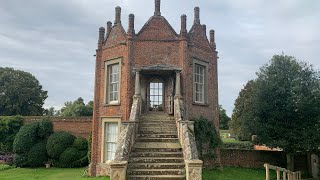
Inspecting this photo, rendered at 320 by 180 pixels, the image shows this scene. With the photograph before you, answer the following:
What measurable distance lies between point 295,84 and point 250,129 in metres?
3.95

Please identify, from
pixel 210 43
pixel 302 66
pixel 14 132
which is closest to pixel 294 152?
pixel 302 66

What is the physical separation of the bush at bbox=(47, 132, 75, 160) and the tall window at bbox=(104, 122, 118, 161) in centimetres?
829

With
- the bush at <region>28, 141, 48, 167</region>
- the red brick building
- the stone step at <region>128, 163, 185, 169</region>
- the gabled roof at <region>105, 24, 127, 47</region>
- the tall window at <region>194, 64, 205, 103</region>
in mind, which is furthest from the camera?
the bush at <region>28, 141, 48, 167</region>

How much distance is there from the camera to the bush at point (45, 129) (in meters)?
26.6

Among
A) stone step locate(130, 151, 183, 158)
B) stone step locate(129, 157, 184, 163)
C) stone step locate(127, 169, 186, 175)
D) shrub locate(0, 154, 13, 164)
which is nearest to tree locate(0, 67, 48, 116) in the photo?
shrub locate(0, 154, 13, 164)

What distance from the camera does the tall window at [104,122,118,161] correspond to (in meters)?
17.9

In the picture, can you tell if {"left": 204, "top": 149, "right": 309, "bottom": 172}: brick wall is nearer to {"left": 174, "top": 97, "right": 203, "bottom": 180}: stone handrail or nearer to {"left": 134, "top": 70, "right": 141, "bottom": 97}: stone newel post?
{"left": 174, "top": 97, "right": 203, "bottom": 180}: stone handrail

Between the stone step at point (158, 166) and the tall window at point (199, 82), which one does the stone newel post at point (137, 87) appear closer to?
the tall window at point (199, 82)

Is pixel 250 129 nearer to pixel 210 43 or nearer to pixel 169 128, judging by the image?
pixel 210 43

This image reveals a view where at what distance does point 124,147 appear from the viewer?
449 inches

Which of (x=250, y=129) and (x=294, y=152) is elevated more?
(x=250, y=129)

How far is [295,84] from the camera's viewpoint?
19.3 m

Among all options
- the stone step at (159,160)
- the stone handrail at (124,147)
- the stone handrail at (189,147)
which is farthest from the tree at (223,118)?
the stone step at (159,160)

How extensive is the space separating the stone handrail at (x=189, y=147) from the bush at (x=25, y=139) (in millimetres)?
15793
